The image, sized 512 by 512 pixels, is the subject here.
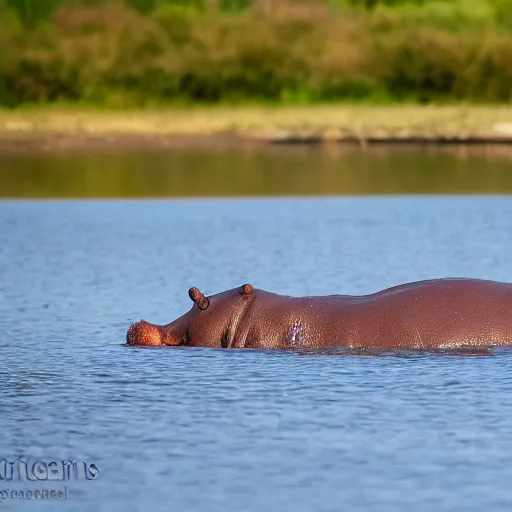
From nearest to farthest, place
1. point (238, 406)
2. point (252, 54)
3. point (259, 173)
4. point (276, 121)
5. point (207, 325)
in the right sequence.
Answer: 1. point (238, 406)
2. point (207, 325)
3. point (259, 173)
4. point (276, 121)
5. point (252, 54)

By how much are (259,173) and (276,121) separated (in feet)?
17.2

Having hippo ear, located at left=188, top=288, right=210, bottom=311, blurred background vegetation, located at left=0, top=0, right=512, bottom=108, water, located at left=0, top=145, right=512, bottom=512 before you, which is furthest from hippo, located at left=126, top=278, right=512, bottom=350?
blurred background vegetation, located at left=0, top=0, right=512, bottom=108

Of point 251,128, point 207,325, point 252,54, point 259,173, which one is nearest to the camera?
point 207,325

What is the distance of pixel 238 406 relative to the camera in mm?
9461

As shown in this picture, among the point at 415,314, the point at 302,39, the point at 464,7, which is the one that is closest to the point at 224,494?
the point at 415,314

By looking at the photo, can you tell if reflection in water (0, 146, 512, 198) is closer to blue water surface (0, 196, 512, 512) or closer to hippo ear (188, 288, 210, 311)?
blue water surface (0, 196, 512, 512)

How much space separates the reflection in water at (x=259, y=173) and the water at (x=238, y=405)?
8284 mm

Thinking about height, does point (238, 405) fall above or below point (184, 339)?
below

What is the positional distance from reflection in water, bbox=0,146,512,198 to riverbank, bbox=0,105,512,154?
27 cm

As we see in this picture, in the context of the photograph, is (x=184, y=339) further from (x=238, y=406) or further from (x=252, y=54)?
(x=252, y=54)

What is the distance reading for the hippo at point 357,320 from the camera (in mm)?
10258

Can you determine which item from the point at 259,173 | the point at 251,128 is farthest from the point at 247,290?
the point at 251,128

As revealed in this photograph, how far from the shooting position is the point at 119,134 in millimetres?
31938

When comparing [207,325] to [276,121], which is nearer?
[207,325]
